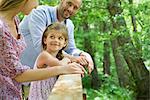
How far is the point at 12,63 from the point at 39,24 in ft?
3.16

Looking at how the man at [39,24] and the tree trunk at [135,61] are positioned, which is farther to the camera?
the tree trunk at [135,61]

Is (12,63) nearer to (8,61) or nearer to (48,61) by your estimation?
(8,61)

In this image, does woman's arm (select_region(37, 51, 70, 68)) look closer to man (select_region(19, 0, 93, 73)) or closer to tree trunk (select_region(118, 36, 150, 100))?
man (select_region(19, 0, 93, 73))

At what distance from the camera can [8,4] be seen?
174 cm

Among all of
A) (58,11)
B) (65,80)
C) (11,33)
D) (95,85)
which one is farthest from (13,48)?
(95,85)

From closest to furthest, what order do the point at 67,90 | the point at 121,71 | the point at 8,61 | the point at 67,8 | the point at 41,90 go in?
the point at 67,90, the point at 8,61, the point at 41,90, the point at 67,8, the point at 121,71

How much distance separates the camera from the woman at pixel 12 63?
5.54ft

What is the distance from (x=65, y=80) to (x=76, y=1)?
129 cm

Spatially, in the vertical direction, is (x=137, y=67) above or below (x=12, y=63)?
below

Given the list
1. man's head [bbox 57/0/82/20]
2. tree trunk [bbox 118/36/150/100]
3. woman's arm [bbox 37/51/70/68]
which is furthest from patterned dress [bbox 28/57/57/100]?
tree trunk [bbox 118/36/150/100]

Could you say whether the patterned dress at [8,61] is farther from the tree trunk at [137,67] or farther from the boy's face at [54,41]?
the tree trunk at [137,67]

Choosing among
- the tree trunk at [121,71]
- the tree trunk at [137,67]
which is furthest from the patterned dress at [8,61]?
the tree trunk at [121,71]

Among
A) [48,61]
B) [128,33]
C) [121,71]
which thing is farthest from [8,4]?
[121,71]

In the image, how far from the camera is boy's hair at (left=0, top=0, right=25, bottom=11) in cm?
172
